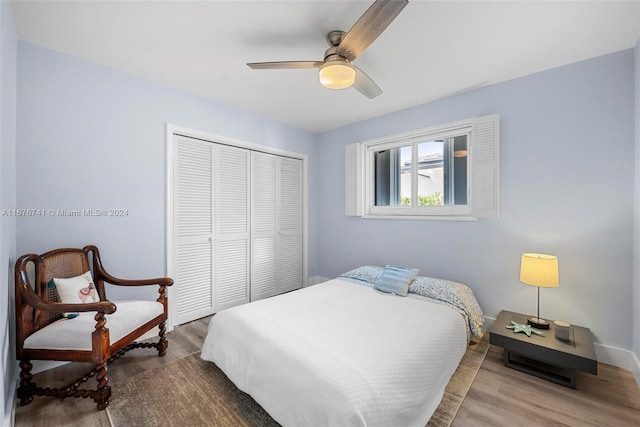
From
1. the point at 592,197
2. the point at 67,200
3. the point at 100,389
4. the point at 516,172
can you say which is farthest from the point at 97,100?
the point at 592,197

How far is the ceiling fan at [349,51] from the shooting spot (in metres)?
1.41

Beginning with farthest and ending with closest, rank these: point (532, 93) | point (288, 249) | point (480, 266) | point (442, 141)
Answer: point (288, 249) < point (442, 141) < point (480, 266) < point (532, 93)

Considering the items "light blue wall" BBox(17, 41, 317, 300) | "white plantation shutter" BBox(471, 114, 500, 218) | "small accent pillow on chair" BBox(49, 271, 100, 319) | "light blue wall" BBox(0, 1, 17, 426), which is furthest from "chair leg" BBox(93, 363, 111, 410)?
"white plantation shutter" BBox(471, 114, 500, 218)

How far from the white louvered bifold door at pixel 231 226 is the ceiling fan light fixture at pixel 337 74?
75.1 inches

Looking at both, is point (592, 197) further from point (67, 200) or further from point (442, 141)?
point (67, 200)

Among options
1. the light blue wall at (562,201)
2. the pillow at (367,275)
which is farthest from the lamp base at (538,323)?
the pillow at (367,275)

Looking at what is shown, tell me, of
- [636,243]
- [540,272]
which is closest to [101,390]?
[540,272]

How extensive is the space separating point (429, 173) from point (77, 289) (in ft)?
11.8

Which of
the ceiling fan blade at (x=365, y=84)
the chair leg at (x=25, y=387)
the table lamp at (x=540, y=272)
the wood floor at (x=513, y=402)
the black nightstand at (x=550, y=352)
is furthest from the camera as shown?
the table lamp at (x=540, y=272)

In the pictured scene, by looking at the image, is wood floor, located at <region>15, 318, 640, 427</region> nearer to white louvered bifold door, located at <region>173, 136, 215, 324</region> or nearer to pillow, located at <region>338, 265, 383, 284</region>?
white louvered bifold door, located at <region>173, 136, 215, 324</region>

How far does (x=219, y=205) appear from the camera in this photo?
10.8 feet

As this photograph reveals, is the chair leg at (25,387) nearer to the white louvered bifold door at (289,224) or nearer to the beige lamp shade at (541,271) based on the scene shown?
the white louvered bifold door at (289,224)

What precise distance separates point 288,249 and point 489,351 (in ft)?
8.96

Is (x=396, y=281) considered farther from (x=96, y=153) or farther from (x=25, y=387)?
(x=96, y=153)
